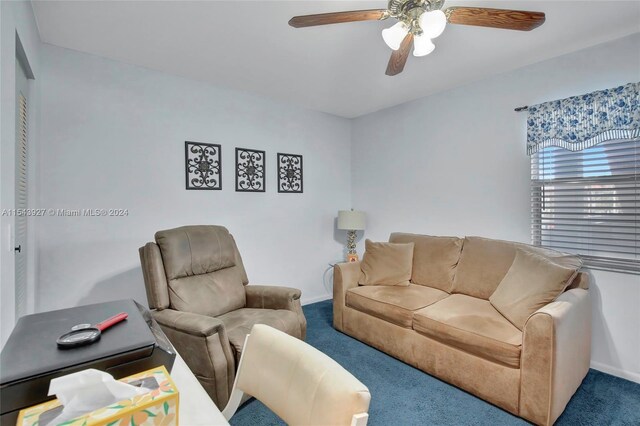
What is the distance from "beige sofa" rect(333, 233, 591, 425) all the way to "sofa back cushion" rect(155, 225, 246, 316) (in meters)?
1.04

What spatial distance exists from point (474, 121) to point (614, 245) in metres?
1.53

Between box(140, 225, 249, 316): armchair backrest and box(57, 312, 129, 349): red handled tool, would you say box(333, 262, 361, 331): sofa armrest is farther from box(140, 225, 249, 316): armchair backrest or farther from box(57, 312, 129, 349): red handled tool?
box(57, 312, 129, 349): red handled tool

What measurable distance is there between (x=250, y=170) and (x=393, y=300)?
6.49 feet

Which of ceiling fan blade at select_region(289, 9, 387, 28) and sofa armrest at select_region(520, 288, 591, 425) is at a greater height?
ceiling fan blade at select_region(289, 9, 387, 28)

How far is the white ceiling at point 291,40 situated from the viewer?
193cm

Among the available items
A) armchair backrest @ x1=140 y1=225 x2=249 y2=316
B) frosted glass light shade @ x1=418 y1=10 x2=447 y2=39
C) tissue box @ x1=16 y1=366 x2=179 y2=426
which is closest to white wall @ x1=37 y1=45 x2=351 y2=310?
armchair backrest @ x1=140 y1=225 x2=249 y2=316

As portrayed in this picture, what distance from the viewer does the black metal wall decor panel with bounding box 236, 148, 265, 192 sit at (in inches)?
131

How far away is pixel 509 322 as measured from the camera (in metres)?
2.13

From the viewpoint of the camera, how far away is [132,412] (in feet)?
1.72

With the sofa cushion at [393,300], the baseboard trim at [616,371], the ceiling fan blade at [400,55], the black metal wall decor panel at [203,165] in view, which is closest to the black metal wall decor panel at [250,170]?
the black metal wall decor panel at [203,165]

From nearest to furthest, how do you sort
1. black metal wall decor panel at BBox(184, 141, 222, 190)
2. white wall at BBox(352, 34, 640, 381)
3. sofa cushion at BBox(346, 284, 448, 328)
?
white wall at BBox(352, 34, 640, 381), sofa cushion at BBox(346, 284, 448, 328), black metal wall decor panel at BBox(184, 141, 222, 190)

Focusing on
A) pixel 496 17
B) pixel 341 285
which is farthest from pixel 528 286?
pixel 496 17

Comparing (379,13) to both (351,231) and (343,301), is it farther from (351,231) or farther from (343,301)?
(351,231)

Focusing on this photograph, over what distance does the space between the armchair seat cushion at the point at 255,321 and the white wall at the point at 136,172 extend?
1055mm
